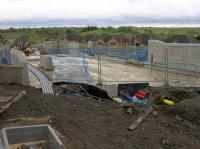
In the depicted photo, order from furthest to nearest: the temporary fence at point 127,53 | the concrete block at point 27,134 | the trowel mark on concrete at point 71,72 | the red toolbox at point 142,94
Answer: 1. the temporary fence at point 127,53
2. the trowel mark on concrete at point 71,72
3. the red toolbox at point 142,94
4. the concrete block at point 27,134

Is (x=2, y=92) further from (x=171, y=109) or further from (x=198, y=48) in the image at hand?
(x=198, y=48)

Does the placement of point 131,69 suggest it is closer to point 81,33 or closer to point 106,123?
point 106,123

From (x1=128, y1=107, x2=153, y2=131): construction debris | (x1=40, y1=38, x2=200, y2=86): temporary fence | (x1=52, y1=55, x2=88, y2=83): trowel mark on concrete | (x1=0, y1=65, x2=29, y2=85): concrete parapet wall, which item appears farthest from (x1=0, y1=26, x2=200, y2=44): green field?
(x1=128, y1=107, x2=153, y2=131): construction debris

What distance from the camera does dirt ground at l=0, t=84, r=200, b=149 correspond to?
339 inches

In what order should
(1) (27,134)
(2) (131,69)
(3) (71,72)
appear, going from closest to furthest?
1. (1) (27,134)
2. (3) (71,72)
3. (2) (131,69)

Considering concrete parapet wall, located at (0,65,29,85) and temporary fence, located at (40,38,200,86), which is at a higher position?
concrete parapet wall, located at (0,65,29,85)

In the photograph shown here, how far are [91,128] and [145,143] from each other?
152cm

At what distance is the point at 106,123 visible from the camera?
9.97 meters

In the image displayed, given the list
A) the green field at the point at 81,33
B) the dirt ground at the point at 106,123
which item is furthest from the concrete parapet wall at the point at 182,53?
the green field at the point at 81,33

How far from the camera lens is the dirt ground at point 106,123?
339 inches

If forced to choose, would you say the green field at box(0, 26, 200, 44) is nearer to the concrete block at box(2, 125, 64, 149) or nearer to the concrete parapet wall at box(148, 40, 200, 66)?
the concrete parapet wall at box(148, 40, 200, 66)

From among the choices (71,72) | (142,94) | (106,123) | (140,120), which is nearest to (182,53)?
(71,72)

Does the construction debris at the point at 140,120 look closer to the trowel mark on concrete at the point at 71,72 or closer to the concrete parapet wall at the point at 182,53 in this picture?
the trowel mark on concrete at the point at 71,72

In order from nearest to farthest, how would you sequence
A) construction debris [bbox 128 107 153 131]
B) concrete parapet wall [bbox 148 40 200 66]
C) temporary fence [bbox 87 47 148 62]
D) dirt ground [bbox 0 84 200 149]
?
1. dirt ground [bbox 0 84 200 149]
2. construction debris [bbox 128 107 153 131]
3. concrete parapet wall [bbox 148 40 200 66]
4. temporary fence [bbox 87 47 148 62]
